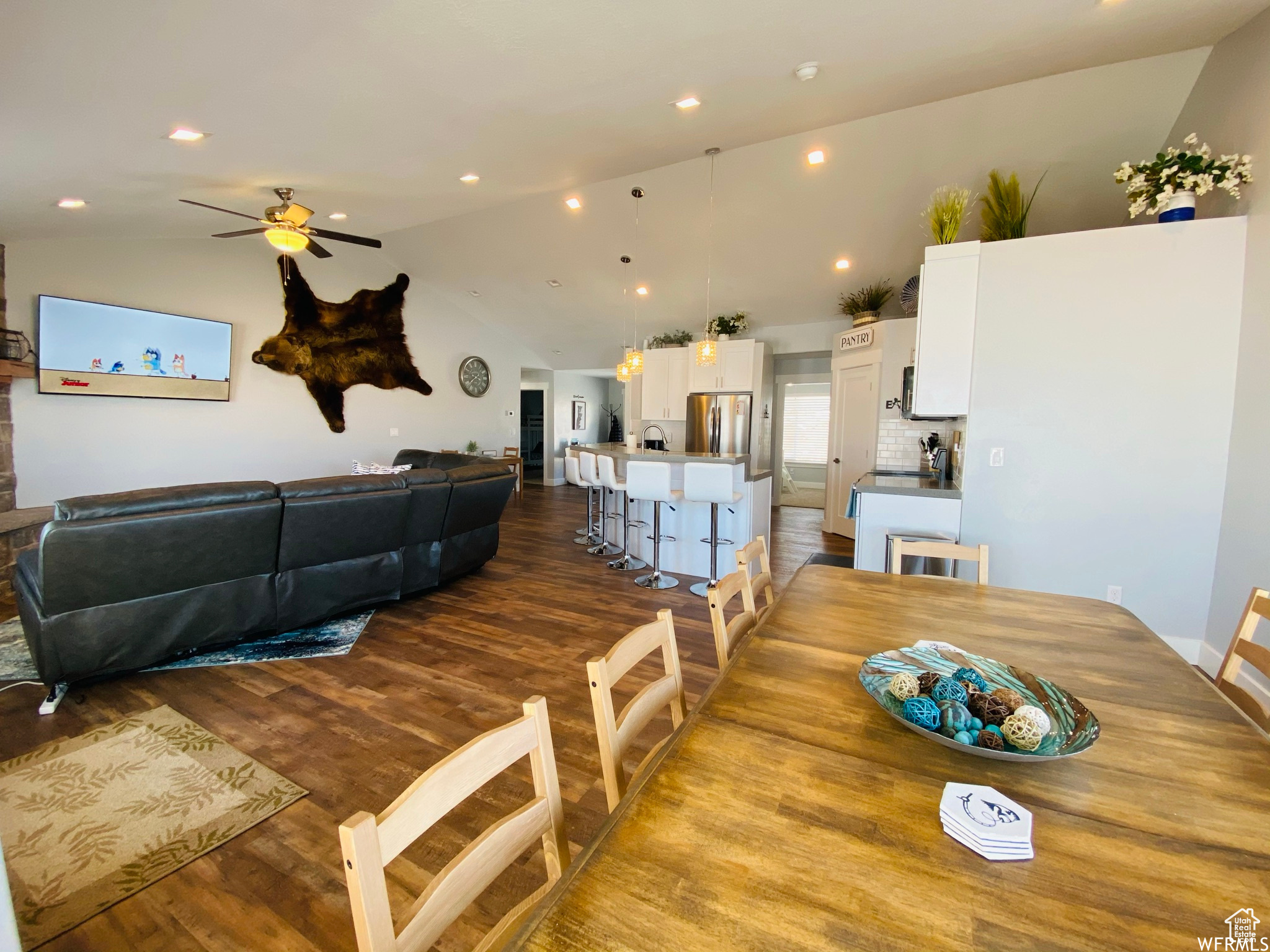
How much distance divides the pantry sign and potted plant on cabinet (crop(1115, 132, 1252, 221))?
9.19 ft

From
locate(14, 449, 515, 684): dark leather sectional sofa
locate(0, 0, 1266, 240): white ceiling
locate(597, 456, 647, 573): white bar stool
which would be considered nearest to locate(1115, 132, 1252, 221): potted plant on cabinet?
locate(0, 0, 1266, 240): white ceiling

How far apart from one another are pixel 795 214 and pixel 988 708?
5.20 metres

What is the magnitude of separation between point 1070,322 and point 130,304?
306 inches

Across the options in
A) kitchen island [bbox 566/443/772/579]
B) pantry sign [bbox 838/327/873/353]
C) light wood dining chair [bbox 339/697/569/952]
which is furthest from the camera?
pantry sign [bbox 838/327/873/353]

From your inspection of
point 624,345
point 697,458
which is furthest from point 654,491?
point 624,345

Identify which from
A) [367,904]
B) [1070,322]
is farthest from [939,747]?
[1070,322]

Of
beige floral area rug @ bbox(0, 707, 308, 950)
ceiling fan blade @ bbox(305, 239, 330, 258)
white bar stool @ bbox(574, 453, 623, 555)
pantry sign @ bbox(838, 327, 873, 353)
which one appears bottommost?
beige floral area rug @ bbox(0, 707, 308, 950)

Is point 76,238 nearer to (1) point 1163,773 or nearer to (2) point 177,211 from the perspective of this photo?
(2) point 177,211

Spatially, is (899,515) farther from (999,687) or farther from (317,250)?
(317,250)

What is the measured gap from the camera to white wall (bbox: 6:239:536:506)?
15.5 ft

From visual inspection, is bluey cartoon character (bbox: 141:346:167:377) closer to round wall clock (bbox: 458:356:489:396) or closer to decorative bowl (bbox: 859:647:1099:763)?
round wall clock (bbox: 458:356:489:396)

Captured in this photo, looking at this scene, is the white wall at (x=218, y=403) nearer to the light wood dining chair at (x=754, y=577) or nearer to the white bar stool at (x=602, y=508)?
the white bar stool at (x=602, y=508)

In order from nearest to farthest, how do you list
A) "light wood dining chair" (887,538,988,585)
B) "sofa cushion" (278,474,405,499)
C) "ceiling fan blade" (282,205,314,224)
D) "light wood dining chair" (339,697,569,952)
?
"light wood dining chair" (339,697,569,952), "light wood dining chair" (887,538,988,585), "sofa cushion" (278,474,405,499), "ceiling fan blade" (282,205,314,224)

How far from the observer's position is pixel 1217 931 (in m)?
0.63
